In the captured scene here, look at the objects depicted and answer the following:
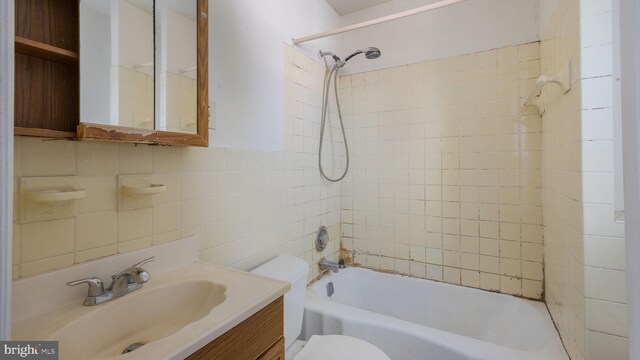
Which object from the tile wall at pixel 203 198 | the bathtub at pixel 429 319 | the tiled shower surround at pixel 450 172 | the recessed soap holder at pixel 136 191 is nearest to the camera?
the tile wall at pixel 203 198

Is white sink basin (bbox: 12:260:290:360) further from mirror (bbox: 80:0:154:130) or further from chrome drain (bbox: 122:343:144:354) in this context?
mirror (bbox: 80:0:154:130)

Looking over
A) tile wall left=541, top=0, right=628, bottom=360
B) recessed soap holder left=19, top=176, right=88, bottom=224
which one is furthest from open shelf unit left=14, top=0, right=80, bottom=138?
tile wall left=541, top=0, right=628, bottom=360

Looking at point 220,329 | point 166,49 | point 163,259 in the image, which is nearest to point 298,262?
point 163,259

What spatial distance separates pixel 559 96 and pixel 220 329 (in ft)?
5.33

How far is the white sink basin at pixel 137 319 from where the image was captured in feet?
2.19

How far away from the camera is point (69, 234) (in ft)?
2.49

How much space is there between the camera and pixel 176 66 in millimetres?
994

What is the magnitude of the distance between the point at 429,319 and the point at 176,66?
2.06 meters

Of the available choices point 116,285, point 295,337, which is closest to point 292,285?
point 295,337

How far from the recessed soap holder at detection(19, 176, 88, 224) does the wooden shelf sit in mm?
315

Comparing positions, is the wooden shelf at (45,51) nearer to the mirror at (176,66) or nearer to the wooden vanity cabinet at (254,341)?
the mirror at (176,66)

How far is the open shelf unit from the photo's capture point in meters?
0.65

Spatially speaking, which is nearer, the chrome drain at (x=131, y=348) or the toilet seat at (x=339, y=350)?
the chrome drain at (x=131, y=348)

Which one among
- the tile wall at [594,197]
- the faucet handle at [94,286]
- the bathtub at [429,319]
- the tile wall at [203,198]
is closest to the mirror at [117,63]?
the tile wall at [203,198]
